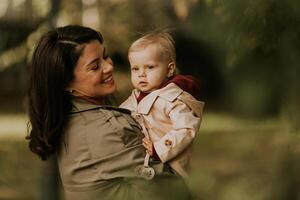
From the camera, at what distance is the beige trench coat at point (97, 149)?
1.25 metres

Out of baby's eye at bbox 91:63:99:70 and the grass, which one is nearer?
the grass

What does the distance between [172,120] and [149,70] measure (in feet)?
0.29

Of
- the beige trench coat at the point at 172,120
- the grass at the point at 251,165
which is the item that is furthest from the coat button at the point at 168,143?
the grass at the point at 251,165

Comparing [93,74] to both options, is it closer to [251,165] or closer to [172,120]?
[172,120]

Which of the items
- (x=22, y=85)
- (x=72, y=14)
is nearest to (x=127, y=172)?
(x=72, y=14)

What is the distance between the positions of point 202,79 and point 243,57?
1.66 feet

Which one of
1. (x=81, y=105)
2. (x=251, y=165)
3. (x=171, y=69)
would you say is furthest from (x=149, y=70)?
(x=251, y=165)

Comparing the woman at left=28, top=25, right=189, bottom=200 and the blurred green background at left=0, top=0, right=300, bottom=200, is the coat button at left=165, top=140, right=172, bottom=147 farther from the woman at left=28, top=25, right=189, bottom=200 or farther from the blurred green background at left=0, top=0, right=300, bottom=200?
the blurred green background at left=0, top=0, right=300, bottom=200

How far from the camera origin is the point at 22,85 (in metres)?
3.30

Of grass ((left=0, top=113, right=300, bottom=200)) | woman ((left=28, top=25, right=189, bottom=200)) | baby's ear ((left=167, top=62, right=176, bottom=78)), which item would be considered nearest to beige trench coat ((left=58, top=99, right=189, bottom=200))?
woman ((left=28, top=25, right=189, bottom=200))

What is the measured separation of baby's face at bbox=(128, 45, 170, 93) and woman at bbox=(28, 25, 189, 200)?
5 cm

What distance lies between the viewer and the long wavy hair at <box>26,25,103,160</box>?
1.28m

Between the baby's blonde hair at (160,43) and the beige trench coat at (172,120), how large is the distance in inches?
1.9

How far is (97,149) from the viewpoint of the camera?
1.28m
